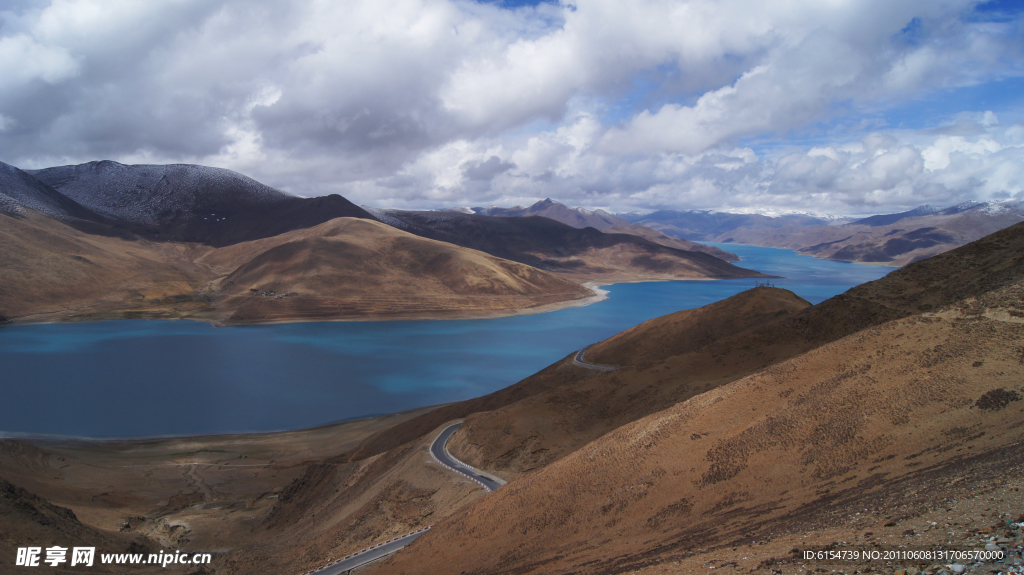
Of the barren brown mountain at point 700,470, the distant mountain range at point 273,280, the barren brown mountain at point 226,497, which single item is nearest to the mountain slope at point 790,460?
the barren brown mountain at point 700,470

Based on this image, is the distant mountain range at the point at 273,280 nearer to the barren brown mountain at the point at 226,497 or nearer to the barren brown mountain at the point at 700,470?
the barren brown mountain at the point at 226,497

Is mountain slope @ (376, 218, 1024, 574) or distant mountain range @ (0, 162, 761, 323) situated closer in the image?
mountain slope @ (376, 218, 1024, 574)

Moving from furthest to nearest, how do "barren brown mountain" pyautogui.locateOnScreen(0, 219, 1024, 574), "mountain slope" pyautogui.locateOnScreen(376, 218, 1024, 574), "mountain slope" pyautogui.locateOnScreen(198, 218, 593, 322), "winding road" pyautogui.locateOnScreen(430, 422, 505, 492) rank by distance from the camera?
1. "mountain slope" pyautogui.locateOnScreen(198, 218, 593, 322)
2. "winding road" pyautogui.locateOnScreen(430, 422, 505, 492)
3. "mountain slope" pyautogui.locateOnScreen(376, 218, 1024, 574)
4. "barren brown mountain" pyautogui.locateOnScreen(0, 219, 1024, 574)

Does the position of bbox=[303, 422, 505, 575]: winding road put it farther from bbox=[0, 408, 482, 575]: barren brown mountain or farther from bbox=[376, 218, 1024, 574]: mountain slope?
bbox=[376, 218, 1024, 574]: mountain slope

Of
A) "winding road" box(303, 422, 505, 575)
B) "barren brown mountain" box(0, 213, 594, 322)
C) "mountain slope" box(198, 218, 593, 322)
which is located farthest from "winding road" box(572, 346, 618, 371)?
"mountain slope" box(198, 218, 593, 322)

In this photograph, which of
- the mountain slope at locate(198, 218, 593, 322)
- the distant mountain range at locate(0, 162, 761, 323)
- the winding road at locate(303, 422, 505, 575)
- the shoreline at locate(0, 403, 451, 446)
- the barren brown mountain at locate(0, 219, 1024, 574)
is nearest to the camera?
the barren brown mountain at locate(0, 219, 1024, 574)

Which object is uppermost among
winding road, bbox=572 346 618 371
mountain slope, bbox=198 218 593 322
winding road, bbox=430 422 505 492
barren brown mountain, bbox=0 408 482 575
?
mountain slope, bbox=198 218 593 322

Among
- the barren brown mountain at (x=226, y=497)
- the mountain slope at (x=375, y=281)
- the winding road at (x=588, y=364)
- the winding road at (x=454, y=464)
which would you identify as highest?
Result: the mountain slope at (x=375, y=281)
